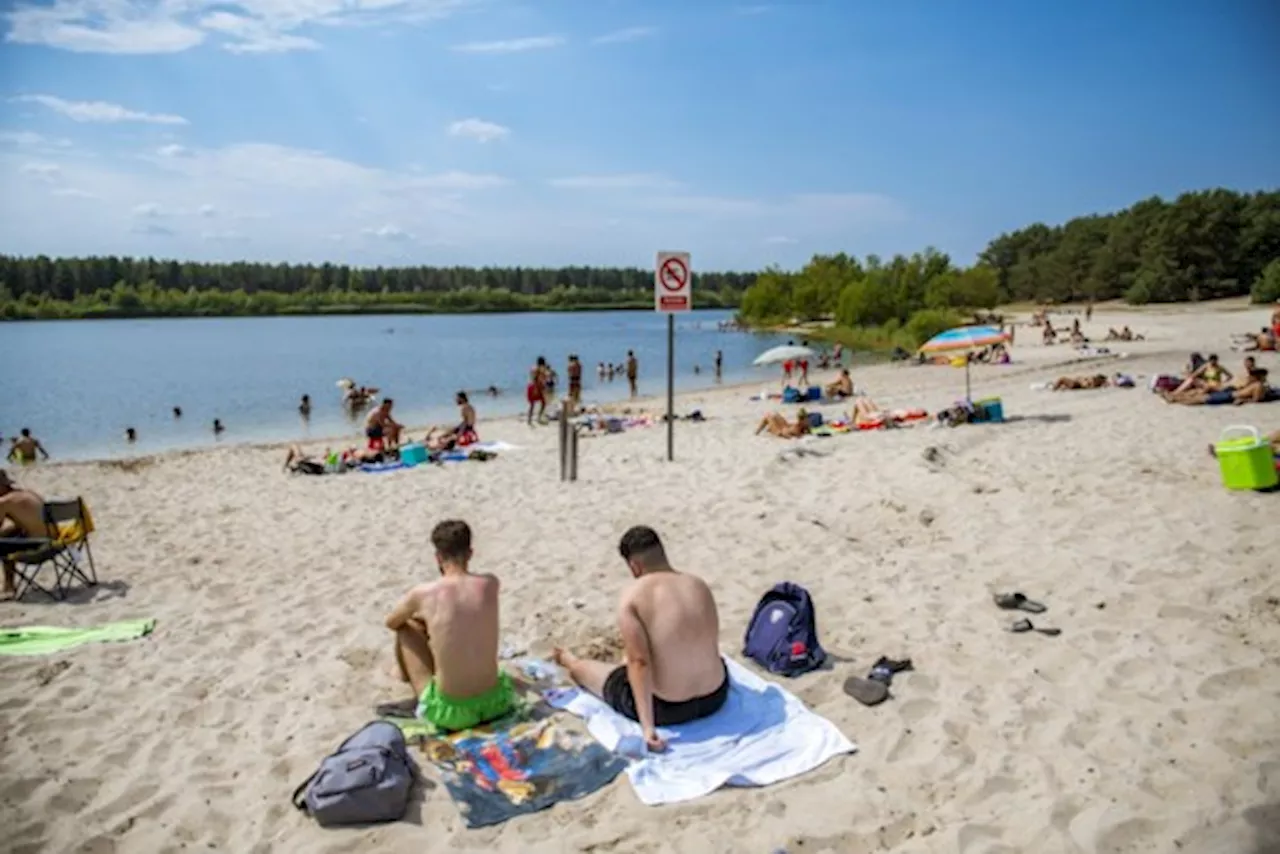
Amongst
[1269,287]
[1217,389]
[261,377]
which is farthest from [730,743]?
[1269,287]

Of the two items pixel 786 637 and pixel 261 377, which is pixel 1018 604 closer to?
pixel 786 637

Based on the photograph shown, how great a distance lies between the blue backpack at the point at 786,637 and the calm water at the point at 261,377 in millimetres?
21147

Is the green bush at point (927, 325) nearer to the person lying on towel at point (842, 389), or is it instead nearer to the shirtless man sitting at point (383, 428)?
the person lying on towel at point (842, 389)

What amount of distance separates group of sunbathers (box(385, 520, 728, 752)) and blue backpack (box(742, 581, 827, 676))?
706 millimetres

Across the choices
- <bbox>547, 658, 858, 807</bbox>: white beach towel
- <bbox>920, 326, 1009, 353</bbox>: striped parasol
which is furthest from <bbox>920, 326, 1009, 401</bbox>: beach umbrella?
<bbox>547, 658, 858, 807</bbox>: white beach towel

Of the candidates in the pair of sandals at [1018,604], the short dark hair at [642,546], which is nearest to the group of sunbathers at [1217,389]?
the pair of sandals at [1018,604]

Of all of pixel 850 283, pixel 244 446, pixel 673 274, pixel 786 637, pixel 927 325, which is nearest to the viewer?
pixel 786 637

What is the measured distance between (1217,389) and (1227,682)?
12.7 metres

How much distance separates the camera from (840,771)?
157 inches

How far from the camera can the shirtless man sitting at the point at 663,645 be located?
163 inches

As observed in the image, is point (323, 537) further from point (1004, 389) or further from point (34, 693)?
point (1004, 389)

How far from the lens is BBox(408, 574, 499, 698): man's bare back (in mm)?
4379

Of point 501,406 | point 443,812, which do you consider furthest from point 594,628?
point 501,406

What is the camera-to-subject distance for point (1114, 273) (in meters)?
78.3
